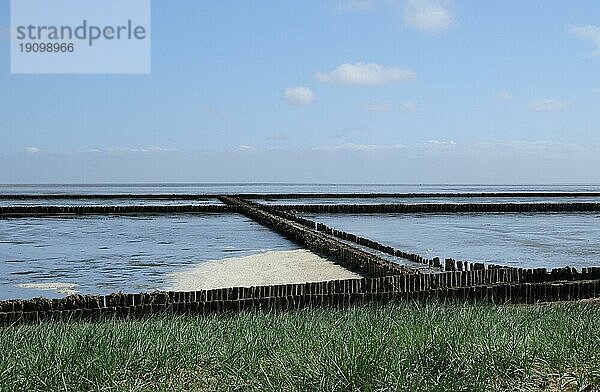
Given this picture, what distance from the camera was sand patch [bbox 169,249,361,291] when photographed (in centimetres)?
1598

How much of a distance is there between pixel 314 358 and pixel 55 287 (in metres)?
11.0

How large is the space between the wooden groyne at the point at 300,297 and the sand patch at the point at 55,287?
4149mm

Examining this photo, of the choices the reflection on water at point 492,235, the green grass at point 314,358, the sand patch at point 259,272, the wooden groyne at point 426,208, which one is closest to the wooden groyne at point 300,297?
the green grass at point 314,358

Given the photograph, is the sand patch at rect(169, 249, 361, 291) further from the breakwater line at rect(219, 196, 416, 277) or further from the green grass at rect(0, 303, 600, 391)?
the green grass at rect(0, 303, 600, 391)

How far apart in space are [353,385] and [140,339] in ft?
7.16

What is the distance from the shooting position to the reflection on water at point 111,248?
1645 centimetres

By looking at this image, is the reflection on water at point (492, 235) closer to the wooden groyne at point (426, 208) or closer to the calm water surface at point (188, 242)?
the calm water surface at point (188, 242)

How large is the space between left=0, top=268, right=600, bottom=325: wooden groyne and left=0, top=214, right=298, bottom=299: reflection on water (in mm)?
4153

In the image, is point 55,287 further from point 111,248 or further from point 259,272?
point 111,248

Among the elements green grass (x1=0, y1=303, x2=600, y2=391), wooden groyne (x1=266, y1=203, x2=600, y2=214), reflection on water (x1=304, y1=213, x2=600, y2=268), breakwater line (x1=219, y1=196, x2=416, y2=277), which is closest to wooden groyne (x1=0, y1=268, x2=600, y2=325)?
breakwater line (x1=219, y1=196, x2=416, y2=277)

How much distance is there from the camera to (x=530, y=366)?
18.7 feet

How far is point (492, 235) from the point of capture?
28672 millimetres

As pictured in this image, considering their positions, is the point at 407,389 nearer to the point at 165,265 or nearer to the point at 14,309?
the point at 14,309

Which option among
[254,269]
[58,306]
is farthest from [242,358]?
[254,269]
